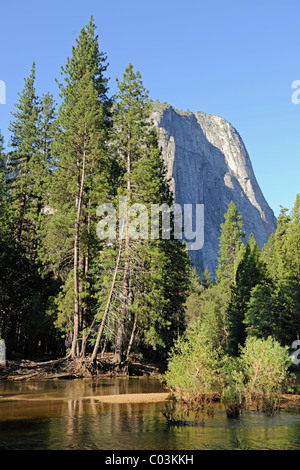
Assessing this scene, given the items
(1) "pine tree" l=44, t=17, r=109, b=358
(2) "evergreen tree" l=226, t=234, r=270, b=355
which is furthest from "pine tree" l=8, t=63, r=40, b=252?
(2) "evergreen tree" l=226, t=234, r=270, b=355

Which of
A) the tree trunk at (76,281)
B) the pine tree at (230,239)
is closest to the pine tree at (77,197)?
the tree trunk at (76,281)

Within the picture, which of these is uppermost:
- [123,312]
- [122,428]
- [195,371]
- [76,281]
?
[76,281]

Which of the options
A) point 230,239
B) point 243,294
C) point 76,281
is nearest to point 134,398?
point 76,281

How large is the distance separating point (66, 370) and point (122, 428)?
1490 centimetres

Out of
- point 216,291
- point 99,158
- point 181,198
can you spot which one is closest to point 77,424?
point 99,158

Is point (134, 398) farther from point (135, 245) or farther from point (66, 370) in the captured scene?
point (135, 245)

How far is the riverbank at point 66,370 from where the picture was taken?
23031mm

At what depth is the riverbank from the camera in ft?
75.6

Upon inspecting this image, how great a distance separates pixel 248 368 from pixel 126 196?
53.6 ft

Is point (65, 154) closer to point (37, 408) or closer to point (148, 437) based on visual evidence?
point (37, 408)

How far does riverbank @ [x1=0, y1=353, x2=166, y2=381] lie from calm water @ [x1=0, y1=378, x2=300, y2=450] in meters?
7.79

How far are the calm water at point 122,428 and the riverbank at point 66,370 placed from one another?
7787 millimetres

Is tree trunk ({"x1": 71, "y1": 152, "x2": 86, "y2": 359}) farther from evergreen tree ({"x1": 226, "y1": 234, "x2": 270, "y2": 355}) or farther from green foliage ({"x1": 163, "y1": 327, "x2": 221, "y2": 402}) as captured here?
evergreen tree ({"x1": 226, "y1": 234, "x2": 270, "y2": 355})

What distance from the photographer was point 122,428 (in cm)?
1027
